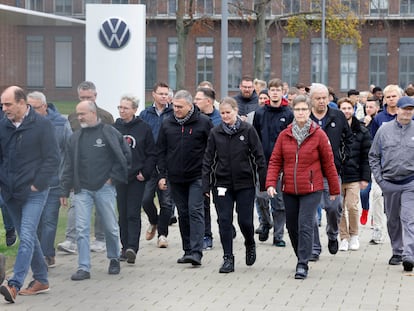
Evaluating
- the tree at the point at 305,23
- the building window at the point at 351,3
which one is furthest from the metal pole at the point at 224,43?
the building window at the point at 351,3

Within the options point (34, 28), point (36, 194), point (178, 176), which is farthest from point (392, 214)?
point (34, 28)

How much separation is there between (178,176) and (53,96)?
8398 millimetres

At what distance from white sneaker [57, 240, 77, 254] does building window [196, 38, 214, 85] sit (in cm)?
5772

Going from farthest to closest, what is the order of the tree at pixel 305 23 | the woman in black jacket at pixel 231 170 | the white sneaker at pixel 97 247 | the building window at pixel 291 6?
the building window at pixel 291 6 < the tree at pixel 305 23 < the white sneaker at pixel 97 247 < the woman in black jacket at pixel 231 170

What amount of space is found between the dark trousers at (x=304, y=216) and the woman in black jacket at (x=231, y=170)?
0.41 m

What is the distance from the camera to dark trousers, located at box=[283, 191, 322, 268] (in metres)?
11.6

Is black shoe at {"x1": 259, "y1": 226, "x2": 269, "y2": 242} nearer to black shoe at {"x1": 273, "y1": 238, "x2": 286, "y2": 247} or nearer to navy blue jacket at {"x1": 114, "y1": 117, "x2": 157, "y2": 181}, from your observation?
black shoe at {"x1": 273, "y1": 238, "x2": 286, "y2": 247}

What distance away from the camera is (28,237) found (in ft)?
33.2

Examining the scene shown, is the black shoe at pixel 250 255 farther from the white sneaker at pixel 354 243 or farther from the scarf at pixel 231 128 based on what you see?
the white sneaker at pixel 354 243

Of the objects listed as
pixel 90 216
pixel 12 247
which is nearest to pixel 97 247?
pixel 12 247

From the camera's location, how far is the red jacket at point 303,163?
37.9ft

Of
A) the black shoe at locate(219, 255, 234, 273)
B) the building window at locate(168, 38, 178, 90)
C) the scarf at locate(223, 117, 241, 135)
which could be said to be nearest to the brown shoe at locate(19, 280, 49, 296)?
the black shoe at locate(219, 255, 234, 273)

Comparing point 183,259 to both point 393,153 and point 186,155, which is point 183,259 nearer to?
point 186,155

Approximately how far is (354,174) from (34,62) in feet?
33.1
